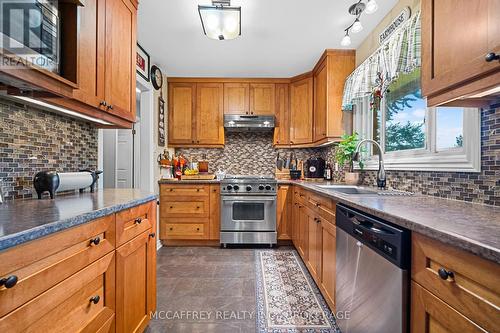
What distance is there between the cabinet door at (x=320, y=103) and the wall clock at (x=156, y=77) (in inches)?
86.4

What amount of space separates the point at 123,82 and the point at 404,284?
6.68 feet

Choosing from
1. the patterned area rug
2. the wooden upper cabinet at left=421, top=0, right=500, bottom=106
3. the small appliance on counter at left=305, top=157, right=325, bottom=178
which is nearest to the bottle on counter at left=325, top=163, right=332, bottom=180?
the small appliance on counter at left=305, top=157, right=325, bottom=178

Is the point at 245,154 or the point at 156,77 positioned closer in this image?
the point at 156,77

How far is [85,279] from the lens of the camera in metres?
0.92

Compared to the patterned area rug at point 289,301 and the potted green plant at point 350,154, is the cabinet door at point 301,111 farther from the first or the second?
the patterned area rug at point 289,301

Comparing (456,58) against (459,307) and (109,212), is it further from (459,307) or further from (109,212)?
(109,212)

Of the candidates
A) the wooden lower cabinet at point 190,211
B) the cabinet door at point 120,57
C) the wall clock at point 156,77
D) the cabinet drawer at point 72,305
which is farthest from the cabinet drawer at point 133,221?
the wall clock at point 156,77

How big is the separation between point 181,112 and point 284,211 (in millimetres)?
2152

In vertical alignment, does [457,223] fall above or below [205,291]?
above

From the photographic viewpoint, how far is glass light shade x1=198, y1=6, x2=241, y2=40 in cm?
187

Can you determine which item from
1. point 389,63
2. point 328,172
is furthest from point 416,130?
point 328,172

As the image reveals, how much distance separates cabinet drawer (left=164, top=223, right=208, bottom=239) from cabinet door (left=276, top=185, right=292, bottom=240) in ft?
3.36

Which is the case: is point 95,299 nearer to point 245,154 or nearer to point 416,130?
point 416,130

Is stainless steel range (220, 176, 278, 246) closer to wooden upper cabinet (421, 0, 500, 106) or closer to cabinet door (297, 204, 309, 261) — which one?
cabinet door (297, 204, 309, 261)
